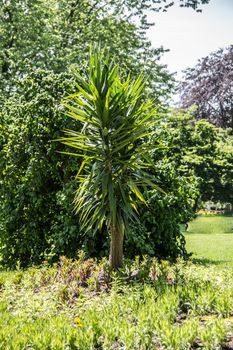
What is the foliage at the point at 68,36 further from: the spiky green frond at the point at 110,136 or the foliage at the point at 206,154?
the spiky green frond at the point at 110,136

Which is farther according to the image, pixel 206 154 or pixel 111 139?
pixel 206 154

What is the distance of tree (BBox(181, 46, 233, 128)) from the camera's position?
2572 centimetres

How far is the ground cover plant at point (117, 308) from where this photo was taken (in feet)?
11.5

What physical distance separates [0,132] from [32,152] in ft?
4.10

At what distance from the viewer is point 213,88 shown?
2595 centimetres

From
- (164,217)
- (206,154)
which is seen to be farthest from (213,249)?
(206,154)

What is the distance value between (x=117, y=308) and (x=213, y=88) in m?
23.2

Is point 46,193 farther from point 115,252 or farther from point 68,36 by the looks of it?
point 68,36

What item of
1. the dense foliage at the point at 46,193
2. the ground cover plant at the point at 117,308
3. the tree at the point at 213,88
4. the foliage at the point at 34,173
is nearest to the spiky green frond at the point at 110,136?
the ground cover plant at the point at 117,308

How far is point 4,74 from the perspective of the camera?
16781 mm

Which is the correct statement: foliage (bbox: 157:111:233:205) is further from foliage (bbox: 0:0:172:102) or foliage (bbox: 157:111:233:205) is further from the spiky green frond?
the spiky green frond

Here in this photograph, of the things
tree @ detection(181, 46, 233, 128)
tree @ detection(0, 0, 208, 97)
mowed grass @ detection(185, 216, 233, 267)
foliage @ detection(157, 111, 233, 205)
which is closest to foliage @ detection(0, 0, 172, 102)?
tree @ detection(0, 0, 208, 97)

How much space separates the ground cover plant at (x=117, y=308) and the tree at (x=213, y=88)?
20.7 meters

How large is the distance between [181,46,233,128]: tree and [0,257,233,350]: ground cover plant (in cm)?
2074
